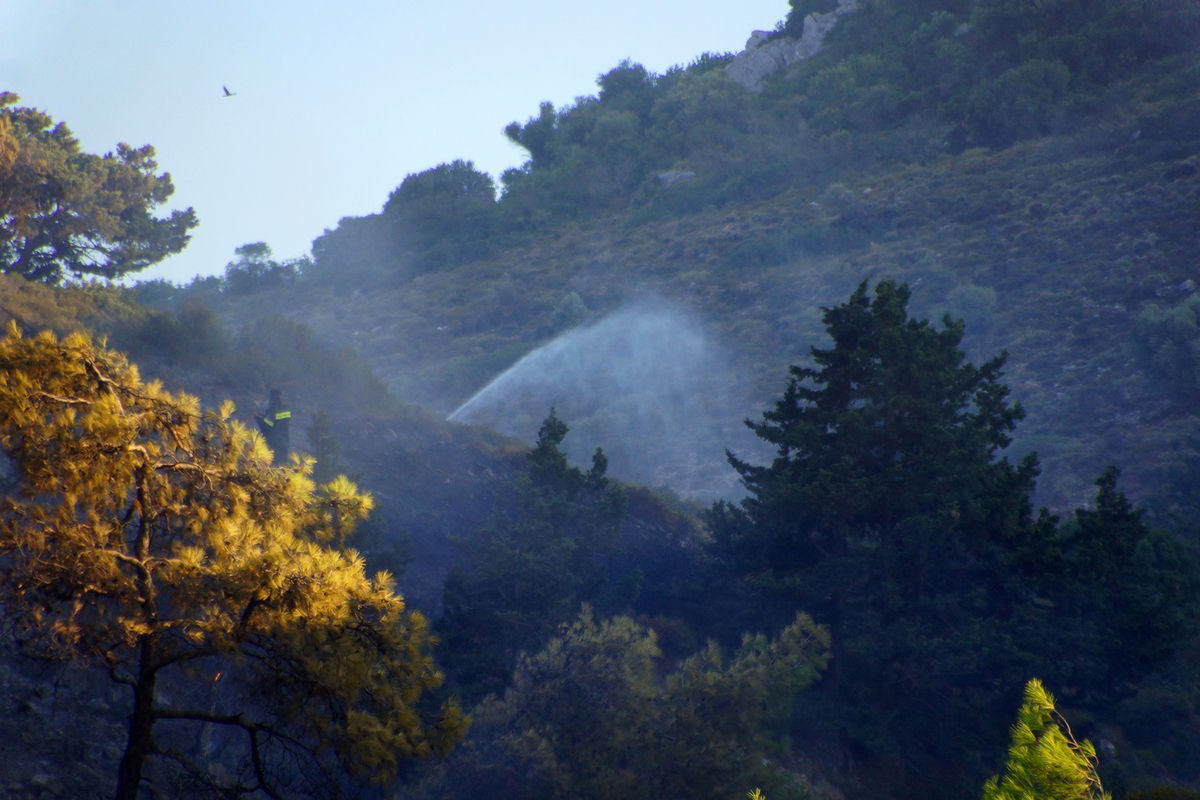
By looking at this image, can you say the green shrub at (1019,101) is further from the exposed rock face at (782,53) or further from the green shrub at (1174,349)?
the green shrub at (1174,349)

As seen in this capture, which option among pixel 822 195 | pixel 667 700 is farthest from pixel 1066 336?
pixel 667 700

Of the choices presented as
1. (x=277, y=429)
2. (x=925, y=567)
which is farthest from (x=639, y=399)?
(x=925, y=567)

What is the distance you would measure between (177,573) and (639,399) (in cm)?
2734

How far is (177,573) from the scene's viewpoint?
181 inches

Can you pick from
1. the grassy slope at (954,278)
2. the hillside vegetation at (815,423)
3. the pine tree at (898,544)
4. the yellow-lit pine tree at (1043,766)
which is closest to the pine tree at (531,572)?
the hillside vegetation at (815,423)

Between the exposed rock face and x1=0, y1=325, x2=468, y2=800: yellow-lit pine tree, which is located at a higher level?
the exposed rock face

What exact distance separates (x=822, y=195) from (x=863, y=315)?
35.6 m

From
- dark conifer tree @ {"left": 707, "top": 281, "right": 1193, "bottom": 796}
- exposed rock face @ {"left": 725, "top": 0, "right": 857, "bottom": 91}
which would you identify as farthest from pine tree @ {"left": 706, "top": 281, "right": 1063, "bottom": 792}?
exposed rock face @ {"left": 725, "top": 0, "right": 857, "bottom": 91}

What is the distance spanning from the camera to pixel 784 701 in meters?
10.1

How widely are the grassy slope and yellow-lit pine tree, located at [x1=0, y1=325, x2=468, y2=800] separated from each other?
19.9 m

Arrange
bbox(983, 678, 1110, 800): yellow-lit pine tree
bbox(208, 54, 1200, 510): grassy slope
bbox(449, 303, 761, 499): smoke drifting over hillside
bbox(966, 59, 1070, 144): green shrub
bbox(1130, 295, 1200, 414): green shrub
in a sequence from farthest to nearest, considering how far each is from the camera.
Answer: bbox(966, 59, 1070, 144): green shrub < bbox(449, 303, 761, 499): smoke drifting over hillside < bbox(208, 54, 1200, 510): grassy slope < bbox(1130, 295, 1200, 414): green shrub < bbox(983, 678, 1110, 800): yellow-lit pine tree

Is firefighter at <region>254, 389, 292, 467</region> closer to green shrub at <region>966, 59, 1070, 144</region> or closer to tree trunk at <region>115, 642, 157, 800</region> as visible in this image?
tree trunk at <region>115, 642, 157, 800</region>

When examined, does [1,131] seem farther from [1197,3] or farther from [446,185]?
[1197,3]

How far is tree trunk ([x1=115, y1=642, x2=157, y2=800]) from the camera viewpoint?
175 inches
